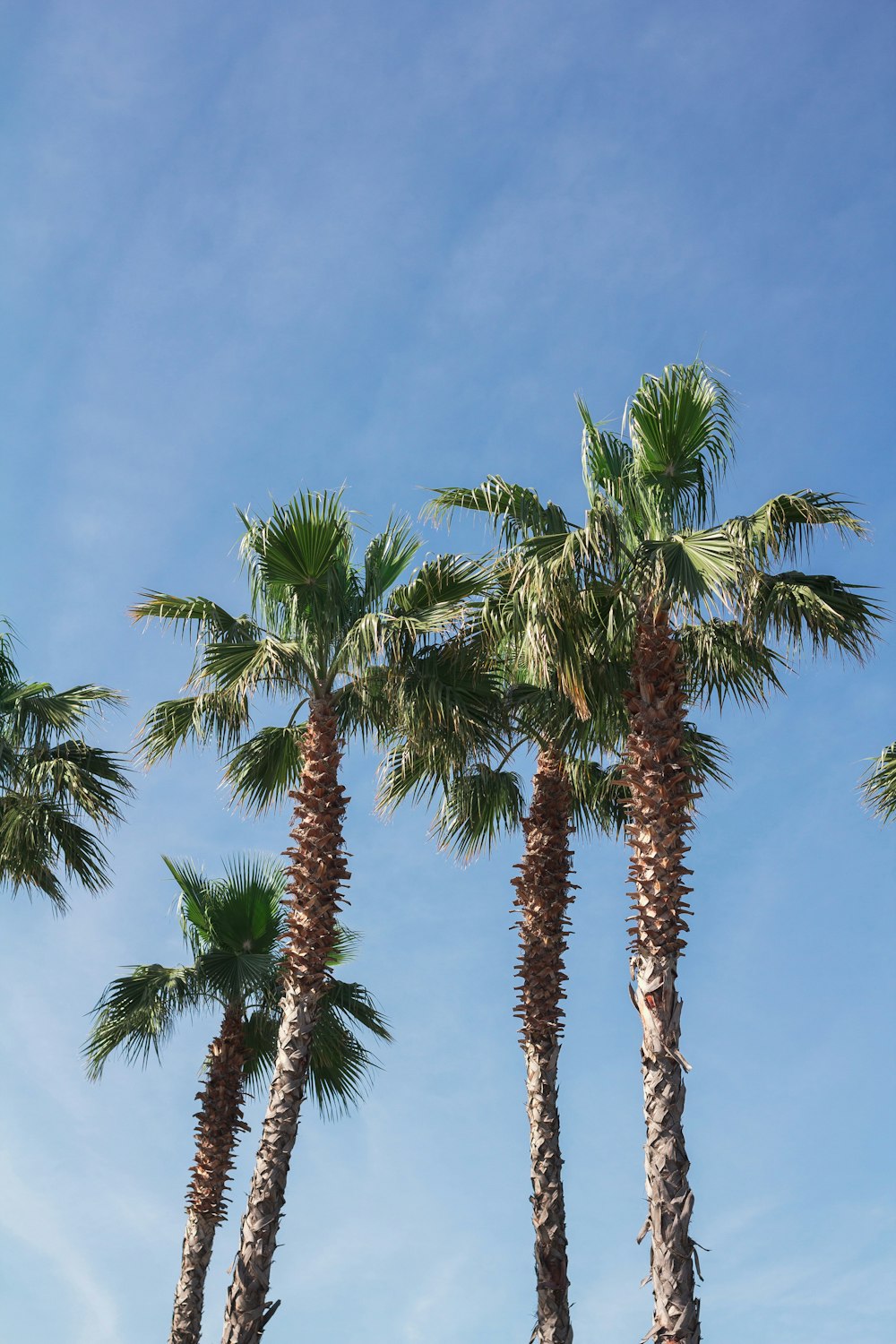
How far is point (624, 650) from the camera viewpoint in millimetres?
14094

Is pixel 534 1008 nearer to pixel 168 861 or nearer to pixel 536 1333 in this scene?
pixel 536 1333

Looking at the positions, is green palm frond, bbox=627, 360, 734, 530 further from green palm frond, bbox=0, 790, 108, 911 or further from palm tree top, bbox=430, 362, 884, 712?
green palm frond, bbox=0, 790, 108, 911

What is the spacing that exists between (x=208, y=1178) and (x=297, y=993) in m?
5.04

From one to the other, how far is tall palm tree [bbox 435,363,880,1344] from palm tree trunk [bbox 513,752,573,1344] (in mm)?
2601

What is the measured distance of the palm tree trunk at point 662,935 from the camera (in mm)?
10664

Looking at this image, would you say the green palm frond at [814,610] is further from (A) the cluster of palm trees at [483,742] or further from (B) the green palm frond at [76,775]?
(B) the green palm frond at [76,775]

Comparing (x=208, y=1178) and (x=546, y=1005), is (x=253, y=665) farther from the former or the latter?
(x=208, y=1178)

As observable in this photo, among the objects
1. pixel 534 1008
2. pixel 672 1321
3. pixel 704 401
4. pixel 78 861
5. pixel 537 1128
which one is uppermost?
pixel 704 401

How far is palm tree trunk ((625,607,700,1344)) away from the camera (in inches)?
420

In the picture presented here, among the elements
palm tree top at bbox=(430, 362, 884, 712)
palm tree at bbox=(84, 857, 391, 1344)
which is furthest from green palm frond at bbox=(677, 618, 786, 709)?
palm tree at bbox=(84, 857, 391, 1344)

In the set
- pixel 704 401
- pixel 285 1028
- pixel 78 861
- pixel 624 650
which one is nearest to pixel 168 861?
pixel 78 861

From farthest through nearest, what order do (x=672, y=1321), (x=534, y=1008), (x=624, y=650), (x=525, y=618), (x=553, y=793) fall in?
1. (x=553, y=793)
2. (x=534, y=1008)
3. (x=624, y=650)
4. (x=525, y=618)
5. (x=672, y=1321)

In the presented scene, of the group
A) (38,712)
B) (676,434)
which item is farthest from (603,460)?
(38,712)

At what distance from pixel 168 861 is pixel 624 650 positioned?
7983 millimetres
